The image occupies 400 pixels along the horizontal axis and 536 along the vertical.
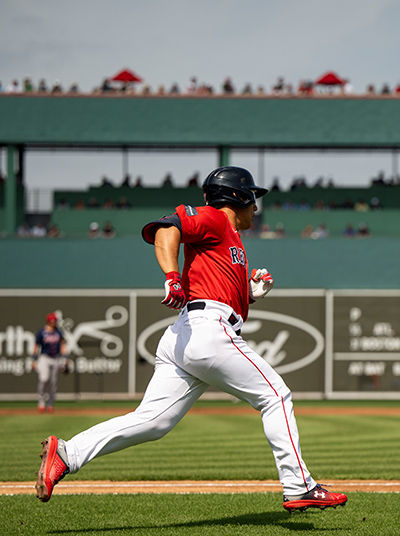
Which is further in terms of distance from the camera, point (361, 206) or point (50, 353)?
point (361, 206)

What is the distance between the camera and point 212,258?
5.85 metres

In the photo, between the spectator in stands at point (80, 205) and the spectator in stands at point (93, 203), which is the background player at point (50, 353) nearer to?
the spectator in stands at point (80, 205)

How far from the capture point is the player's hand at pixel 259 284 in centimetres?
632

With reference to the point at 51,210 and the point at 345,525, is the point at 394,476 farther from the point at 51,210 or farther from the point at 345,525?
the point at 51,210

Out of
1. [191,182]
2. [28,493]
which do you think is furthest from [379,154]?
[28,493]

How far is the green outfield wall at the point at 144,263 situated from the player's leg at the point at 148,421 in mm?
21208

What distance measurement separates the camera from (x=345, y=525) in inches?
231

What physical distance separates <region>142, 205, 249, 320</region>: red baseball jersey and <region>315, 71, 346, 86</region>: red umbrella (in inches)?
955

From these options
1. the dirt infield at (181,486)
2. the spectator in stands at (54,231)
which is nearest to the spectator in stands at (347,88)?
the spectator in stands at (54,231)

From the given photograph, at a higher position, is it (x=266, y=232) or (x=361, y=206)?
(x=361, y=206)

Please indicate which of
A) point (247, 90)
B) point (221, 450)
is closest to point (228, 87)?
point (247, 90)

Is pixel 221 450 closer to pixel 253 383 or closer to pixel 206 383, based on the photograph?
pixel 206 383

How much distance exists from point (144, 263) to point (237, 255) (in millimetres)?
21460

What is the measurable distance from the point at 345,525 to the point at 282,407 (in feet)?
3.23
